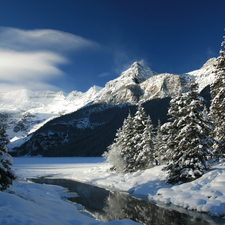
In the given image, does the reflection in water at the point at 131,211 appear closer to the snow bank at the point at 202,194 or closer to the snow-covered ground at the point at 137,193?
the snow bank at the point at 202,194

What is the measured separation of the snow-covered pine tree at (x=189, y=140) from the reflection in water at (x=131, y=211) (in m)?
4.88

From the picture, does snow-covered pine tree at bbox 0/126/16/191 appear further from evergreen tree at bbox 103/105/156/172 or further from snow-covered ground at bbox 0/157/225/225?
evergreen tree at bbox 103/105/156/172

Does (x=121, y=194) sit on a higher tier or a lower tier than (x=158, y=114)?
lower

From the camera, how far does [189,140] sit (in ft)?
65.3

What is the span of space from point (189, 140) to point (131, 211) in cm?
962

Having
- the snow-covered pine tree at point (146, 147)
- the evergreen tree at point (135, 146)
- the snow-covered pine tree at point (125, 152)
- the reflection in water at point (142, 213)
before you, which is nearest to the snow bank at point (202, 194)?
the reflection in water at point (142, 213)

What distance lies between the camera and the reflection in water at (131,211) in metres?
13.8

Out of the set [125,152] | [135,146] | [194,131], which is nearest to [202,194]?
[194,131]

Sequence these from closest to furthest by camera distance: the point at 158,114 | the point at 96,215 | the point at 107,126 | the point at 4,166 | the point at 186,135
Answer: the point at 4,166 < the point at 96,215 < the point at 186,135 < the point at 158,114 < the point at 107,126

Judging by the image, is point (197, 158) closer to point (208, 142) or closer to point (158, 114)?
point (208, 142)

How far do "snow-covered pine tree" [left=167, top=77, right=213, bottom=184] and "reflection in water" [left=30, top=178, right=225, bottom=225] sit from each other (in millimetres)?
4876

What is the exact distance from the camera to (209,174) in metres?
18.3

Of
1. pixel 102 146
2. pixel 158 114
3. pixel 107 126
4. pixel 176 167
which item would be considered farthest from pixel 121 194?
pixel 107 126

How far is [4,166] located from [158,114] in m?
145
